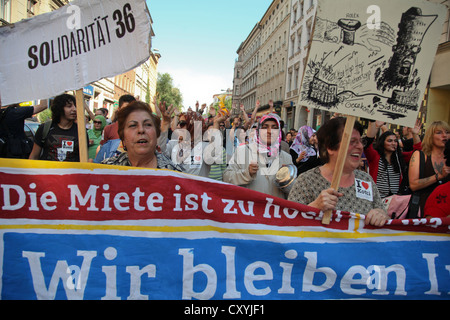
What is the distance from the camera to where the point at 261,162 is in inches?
151

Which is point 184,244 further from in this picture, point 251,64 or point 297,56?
point 251,64

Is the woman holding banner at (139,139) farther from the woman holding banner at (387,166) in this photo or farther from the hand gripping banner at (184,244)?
the woman holding banner at (387,166)

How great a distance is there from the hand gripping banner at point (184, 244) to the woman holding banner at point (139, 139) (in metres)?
0.37

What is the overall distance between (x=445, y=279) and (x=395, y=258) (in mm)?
363

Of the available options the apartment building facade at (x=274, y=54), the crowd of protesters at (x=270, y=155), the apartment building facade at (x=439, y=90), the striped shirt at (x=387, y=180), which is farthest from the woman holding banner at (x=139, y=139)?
the apartment building facade at (x=274, y=54)

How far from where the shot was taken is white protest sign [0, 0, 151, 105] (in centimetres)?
263

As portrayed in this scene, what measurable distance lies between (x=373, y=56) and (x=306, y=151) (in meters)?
3.99

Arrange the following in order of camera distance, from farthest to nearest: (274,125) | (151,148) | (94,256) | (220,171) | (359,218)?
1. (220,171)
2. (274,125)
3. (151,148)
4. (359,218)
5. (94,256)

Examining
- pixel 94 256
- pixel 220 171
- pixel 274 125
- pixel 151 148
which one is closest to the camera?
pixel 94 256

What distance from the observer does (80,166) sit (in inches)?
92.3

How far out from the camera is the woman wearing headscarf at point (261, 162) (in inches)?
143
